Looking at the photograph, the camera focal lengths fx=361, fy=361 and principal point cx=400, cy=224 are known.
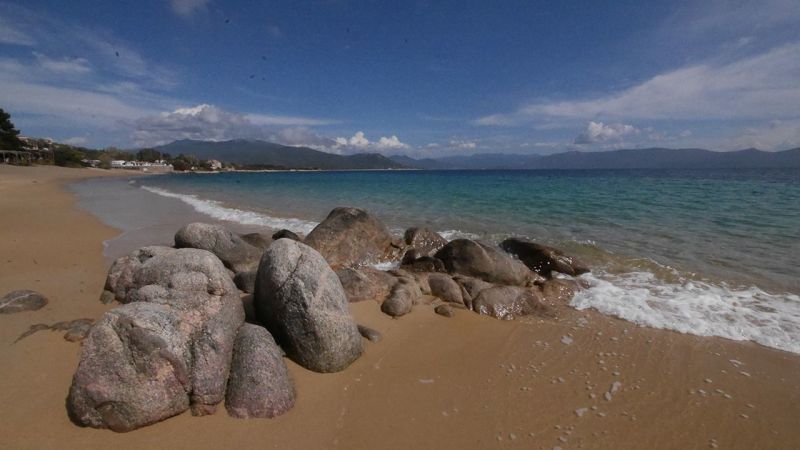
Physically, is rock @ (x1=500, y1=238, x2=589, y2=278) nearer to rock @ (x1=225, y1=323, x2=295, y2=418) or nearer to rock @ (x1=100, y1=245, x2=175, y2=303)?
rock @ (x1=225, y1=323, x2=295, y2=418)

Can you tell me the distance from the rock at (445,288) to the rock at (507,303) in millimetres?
383

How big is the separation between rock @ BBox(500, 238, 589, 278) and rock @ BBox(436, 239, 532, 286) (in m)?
1.10

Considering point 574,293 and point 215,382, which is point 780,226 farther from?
point 215,382

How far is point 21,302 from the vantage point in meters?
6.29

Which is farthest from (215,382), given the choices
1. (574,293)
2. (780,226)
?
(780,226)

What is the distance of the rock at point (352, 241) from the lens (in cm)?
998

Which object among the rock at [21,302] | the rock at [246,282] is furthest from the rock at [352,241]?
the rock at [21,302]

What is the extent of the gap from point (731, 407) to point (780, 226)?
15.2m

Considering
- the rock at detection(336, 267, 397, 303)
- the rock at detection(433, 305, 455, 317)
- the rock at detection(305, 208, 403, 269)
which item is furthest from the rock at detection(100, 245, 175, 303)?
the rock at detection(433, 305, 455, 317)

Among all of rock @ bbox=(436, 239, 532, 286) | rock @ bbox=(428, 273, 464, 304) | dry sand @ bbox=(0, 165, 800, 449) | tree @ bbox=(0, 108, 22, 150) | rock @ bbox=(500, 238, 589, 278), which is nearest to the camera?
dry sand @ bbox=(0, 165, 800, 449)

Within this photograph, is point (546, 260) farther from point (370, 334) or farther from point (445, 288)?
point (370, 334)

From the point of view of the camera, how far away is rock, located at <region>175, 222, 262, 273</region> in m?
8.51

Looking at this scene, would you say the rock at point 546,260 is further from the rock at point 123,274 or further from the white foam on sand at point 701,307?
the rock at point 123,274

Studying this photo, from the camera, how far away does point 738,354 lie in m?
5.75
